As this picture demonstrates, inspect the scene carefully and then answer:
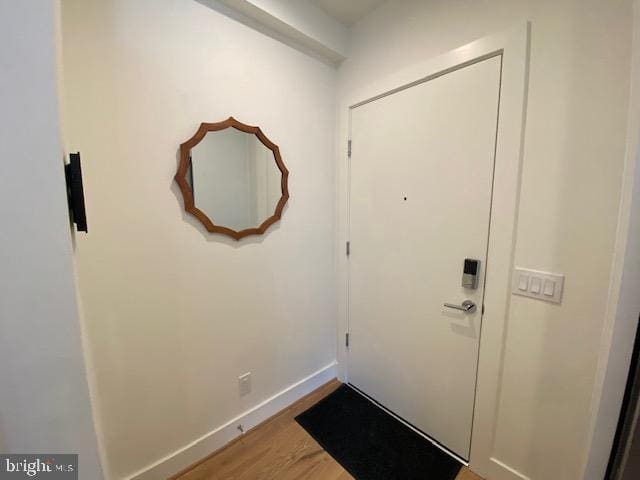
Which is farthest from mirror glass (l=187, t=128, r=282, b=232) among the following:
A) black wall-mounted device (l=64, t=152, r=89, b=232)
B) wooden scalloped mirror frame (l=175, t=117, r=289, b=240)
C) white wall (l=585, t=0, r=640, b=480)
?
white wall (l=585, t=0, r=640, b=480)

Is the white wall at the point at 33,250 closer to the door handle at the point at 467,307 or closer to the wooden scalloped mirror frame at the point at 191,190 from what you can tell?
the wooden scalloped mirror frame at the point at 191,190

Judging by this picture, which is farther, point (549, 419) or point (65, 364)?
point (549, 419)

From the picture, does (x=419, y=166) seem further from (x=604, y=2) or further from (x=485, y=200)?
(x=604, y=2)

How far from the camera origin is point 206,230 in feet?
4.29

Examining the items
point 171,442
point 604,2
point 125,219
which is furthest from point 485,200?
point 171,442

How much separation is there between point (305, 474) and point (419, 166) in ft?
5.66

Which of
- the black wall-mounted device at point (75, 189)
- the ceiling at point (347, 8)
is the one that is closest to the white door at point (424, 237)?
the ceiling at point (347, 8)

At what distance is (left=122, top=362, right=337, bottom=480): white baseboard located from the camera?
1.26 m

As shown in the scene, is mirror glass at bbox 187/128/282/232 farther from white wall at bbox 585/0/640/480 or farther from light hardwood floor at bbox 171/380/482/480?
white wall at bbox 585/0/640/480

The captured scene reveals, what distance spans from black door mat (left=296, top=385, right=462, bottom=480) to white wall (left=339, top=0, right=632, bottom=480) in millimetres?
343

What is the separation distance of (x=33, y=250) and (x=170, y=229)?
35.3 inches

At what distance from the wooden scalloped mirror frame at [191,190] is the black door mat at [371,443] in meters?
1.27

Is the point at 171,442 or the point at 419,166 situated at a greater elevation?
the point at 419,166

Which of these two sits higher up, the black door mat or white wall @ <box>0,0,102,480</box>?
white wall @ <box>0,0,102,480</box>
